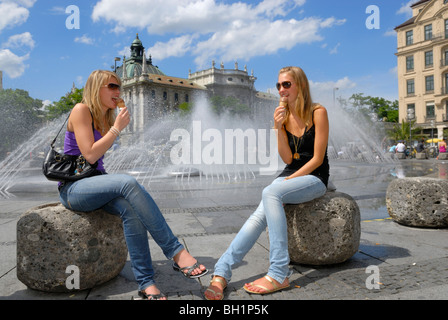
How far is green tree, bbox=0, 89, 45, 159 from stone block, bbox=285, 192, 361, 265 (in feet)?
158

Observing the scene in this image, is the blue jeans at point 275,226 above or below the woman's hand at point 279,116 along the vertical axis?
below

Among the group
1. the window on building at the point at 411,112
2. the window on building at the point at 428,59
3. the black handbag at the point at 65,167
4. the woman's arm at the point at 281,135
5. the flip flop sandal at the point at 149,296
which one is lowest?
the flip flop sandal at the point at 149,296

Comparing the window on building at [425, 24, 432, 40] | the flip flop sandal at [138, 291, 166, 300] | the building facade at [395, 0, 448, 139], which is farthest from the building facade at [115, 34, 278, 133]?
the flip flop sandal at [138, 291, 166, 300]

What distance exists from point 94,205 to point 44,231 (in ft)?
1.26

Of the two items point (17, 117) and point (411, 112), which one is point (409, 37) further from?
point (17, 117)

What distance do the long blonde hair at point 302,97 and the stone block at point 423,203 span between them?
240 cm

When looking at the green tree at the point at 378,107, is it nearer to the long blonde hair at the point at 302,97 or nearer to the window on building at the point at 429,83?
the window on building at the point at 429,83

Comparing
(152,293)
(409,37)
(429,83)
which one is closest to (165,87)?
(409,37)

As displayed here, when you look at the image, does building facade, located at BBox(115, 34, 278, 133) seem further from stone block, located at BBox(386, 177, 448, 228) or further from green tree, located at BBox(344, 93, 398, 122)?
stone block, located at BBox(386, 177, 448, 228)

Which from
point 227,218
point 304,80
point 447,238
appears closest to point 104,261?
point 304,80

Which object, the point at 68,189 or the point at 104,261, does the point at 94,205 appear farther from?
the point at 104,261

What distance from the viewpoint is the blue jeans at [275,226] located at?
2541mm

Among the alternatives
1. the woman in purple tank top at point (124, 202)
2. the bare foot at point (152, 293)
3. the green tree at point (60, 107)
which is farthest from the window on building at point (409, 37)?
Answer: the bare foot at point (152, 293)
